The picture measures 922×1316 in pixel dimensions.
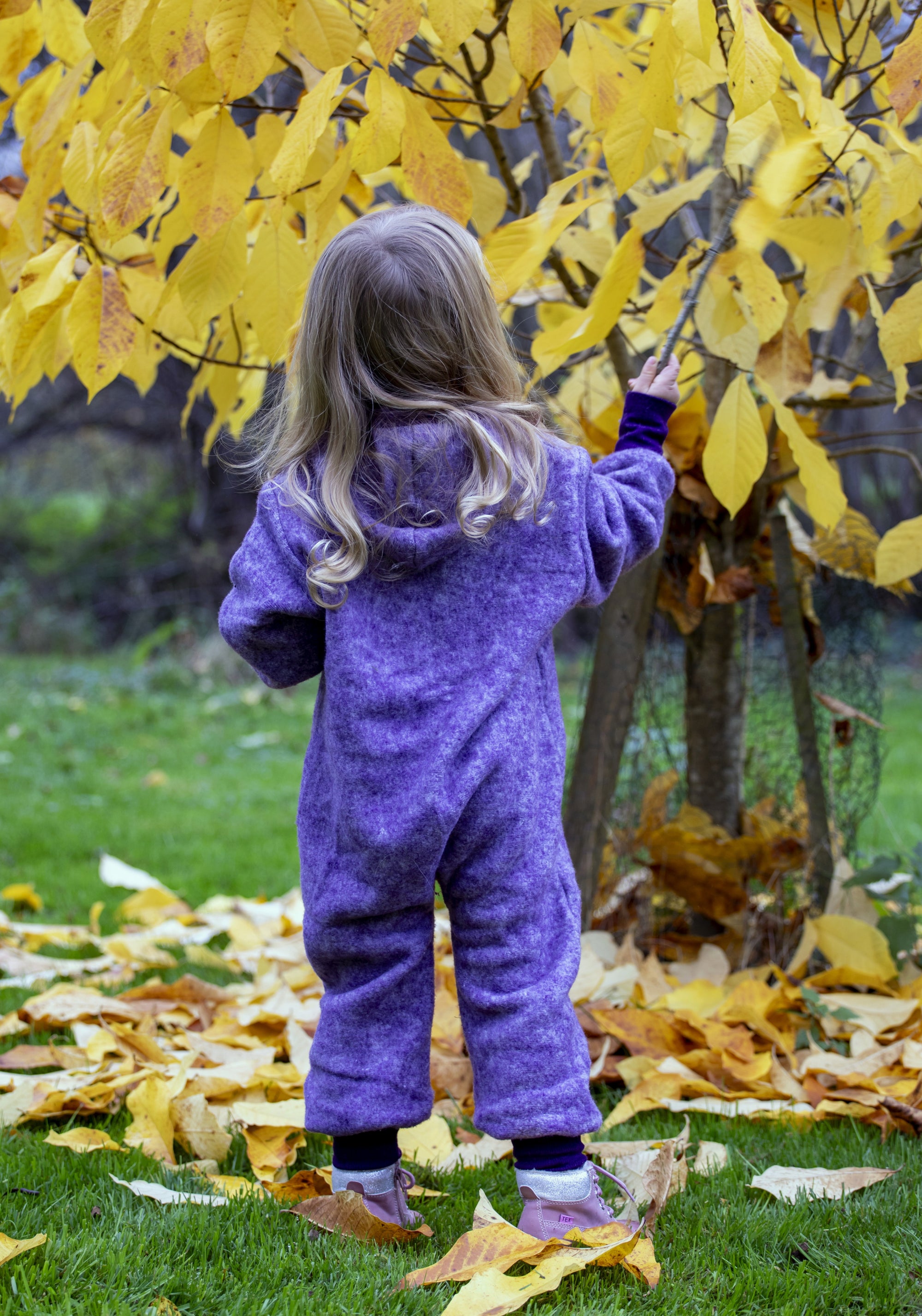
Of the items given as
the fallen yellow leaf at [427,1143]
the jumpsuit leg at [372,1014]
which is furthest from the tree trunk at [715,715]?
the jumpsuit leg at [372,1014]

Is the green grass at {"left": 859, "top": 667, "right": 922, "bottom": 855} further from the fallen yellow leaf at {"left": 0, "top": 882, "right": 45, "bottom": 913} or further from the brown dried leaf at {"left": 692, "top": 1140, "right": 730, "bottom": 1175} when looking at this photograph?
the fallen yellow leaf at {"left": 0, "top": 882, "right": 45, "bottom": 913}

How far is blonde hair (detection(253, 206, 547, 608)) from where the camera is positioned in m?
1.42

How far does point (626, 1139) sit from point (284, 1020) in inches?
29.9

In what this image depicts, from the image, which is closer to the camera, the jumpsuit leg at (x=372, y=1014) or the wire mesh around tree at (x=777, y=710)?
the jumpsuit leg at (x=372, y=1014)

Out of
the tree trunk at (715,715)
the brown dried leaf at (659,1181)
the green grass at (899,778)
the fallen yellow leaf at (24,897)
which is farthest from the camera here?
the green grass at (899,778)

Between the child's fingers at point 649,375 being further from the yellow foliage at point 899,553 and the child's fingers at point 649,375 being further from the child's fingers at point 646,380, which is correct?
the yellow foliage at point 899,553

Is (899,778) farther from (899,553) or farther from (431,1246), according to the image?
(431,1246)

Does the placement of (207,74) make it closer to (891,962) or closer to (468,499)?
(468,499)

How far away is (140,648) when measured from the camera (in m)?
8.61

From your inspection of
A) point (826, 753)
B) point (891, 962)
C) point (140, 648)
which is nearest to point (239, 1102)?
point (891, 962)

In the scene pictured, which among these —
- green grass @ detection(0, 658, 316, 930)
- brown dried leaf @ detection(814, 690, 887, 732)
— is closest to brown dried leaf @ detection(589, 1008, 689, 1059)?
brown dried leaf @ detection(814, 690, 887, 732)

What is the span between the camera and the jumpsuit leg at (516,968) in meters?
1.44

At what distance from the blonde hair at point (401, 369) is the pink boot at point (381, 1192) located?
30.2 inches

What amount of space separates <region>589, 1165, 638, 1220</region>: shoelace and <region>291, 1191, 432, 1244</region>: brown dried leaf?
242 mm
